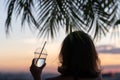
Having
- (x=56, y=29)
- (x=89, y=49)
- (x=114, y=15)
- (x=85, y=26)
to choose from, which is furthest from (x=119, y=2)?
(x=89, y=49)

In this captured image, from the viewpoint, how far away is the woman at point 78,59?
3.51m

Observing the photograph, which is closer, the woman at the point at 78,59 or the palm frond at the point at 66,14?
the woman at the point at 78,59

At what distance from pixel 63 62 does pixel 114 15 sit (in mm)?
1189

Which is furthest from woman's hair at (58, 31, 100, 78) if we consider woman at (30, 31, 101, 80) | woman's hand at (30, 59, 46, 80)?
woman's hand at (30, 59, 46, 80)

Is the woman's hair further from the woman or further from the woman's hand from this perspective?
the woman's hand

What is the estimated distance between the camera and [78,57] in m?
3.51

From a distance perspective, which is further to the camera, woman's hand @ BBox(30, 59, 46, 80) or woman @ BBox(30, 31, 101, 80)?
woman's hand @ BBox(30, 59, 46, 80)

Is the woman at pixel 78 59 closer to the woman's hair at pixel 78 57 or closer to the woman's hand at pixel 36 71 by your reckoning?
the woman's hair at pixel 78 57

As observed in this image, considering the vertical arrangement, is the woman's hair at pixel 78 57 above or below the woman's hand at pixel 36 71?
above

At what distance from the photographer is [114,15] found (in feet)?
14.8

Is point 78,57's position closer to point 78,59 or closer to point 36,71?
point 78,59

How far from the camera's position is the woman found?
3.51 metres

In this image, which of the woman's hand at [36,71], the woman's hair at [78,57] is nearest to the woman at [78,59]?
the woman's hair at [78,57]

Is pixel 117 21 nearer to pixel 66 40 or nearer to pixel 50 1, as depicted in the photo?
pixel 50 1
